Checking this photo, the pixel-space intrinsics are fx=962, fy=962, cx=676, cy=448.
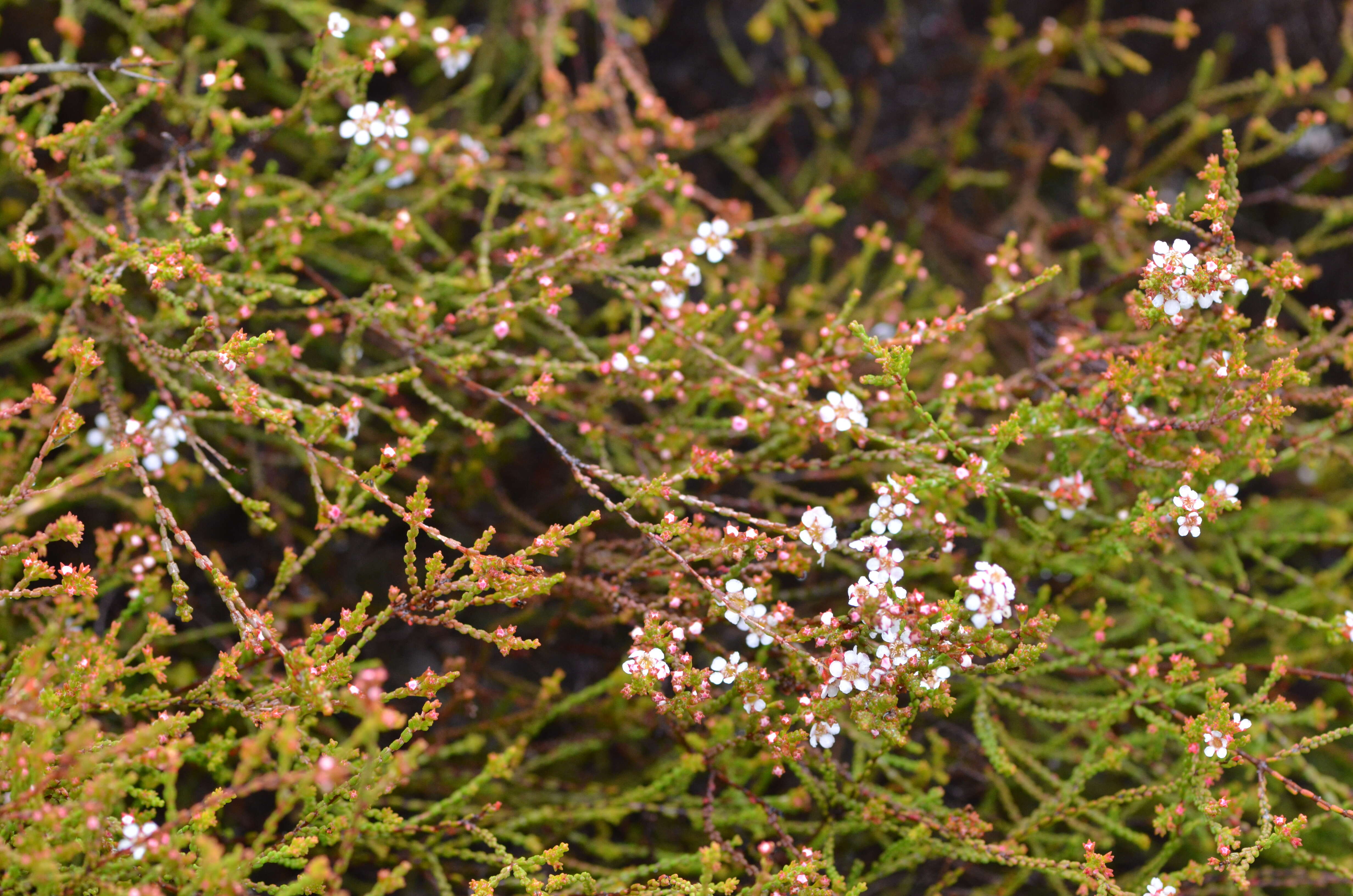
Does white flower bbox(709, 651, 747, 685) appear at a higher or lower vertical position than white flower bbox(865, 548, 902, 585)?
lower

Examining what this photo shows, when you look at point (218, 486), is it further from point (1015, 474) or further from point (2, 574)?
point (1015, 474)

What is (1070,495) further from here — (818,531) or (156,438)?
(156,438)

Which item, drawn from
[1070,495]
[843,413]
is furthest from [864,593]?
[1070,495]

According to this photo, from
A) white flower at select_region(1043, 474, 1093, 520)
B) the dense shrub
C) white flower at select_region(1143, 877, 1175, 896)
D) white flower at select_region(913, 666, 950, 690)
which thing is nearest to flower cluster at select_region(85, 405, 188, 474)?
the dense shrub

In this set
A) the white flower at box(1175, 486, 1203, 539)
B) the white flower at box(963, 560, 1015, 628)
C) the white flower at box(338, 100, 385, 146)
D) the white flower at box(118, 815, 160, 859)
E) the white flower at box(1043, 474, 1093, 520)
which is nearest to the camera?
the white flower at box(118, 815, 160, 859)

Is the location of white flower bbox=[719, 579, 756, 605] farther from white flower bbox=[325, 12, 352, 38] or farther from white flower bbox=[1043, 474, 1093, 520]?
white flower bbox=[325, 12, 352, 38]

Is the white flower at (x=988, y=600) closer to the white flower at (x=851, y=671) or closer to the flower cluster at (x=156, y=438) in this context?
the white flower at (x=851, y=671)
